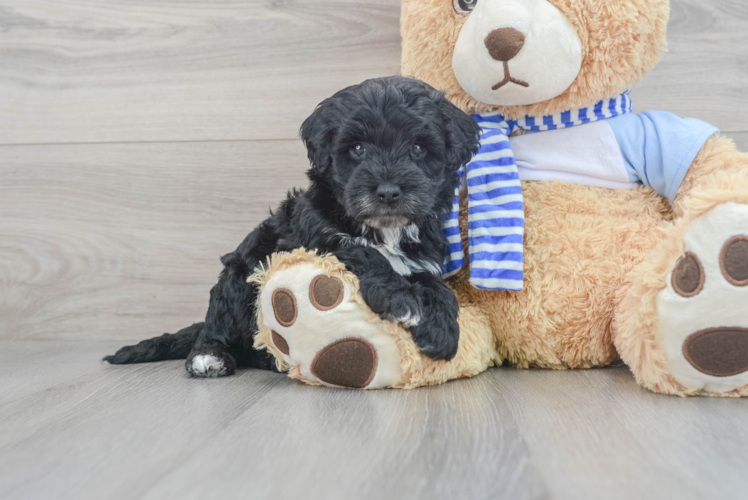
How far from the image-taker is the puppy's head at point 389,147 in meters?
1.19

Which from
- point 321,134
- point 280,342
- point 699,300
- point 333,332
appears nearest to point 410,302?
point 333,332

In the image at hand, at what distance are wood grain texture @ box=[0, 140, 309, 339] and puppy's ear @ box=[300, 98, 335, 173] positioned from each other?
0.71 meters

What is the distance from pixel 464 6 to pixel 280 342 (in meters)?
0.88

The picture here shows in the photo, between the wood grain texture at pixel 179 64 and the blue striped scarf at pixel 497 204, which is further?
the wood grain texture at pixel 179 64

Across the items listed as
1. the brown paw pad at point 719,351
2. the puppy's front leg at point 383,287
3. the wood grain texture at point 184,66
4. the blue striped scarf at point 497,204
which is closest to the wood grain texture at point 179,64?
the wood grain texture at point 184,66

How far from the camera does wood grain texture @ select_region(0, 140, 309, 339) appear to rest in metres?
2.07

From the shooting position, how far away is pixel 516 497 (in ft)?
2.40

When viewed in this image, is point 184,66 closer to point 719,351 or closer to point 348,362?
point 348,362

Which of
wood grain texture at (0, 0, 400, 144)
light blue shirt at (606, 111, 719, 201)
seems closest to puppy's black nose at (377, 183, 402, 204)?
light blue shirt at (606, 111, 719, 201)

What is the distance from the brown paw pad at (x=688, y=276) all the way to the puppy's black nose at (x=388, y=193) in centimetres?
53

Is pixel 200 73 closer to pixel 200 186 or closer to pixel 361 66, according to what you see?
pixel 200 186

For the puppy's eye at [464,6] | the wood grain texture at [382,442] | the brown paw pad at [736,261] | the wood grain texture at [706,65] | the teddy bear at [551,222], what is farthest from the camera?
the wood grain texture at [706,65]

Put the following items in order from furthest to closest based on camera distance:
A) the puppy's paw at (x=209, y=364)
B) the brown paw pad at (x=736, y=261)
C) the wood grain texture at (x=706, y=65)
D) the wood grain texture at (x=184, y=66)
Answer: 1. the wood grain texture at (x=184, y=66)
2. the wood grain texture at (x=706, y=65)
3. the puppy's paw at (x=209, y=364)
4. the brown paw pad at (x=736, y=261)

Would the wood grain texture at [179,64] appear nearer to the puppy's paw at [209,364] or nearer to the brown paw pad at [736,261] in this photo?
the puppy's paw at [209,364]
